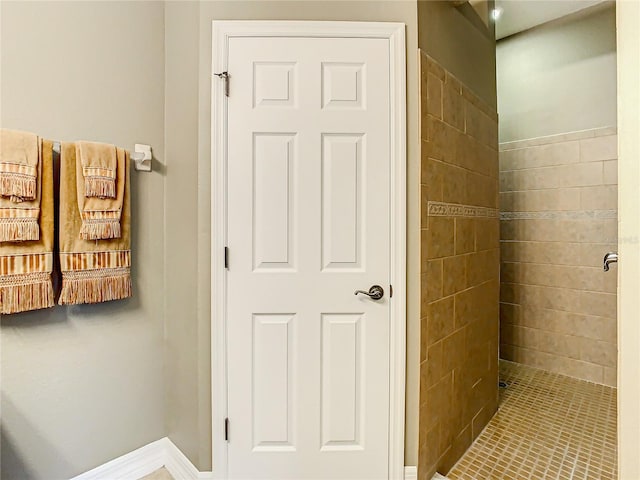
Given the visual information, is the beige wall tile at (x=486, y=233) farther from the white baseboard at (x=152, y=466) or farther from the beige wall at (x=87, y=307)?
the beige wall at (x=87, y=307)

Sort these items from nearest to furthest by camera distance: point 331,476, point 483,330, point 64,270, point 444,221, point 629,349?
point 629,349
point 64,270
point 331,476
point 444,221
point 483,330

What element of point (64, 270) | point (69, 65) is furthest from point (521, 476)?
point (69, 65)

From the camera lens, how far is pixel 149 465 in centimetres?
158

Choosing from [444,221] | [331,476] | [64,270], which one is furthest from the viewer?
[444,221]

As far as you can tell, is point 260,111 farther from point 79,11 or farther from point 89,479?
point 89,479

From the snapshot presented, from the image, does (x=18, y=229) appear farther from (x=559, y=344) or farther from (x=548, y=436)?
(x=559, y=344)

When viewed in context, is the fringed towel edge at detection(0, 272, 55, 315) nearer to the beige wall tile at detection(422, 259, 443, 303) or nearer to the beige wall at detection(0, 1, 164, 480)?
the beige wall at detection(0, 1, 164, 480)

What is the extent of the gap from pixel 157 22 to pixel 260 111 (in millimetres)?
859

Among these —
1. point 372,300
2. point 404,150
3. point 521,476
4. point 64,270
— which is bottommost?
point 521,476

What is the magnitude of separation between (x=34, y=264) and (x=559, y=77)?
12.2ft

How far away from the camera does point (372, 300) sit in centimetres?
137

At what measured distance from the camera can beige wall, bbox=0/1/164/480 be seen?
125 cm

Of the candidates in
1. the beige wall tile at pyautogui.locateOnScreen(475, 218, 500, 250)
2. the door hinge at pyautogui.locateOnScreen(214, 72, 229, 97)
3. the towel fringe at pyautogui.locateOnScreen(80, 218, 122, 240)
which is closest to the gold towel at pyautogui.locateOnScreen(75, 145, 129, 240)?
the towel fringe at pyautogui.locateOnScreen(80, 218, 122, 240)

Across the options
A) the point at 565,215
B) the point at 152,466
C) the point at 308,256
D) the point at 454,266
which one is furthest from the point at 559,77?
the point at 152,466
